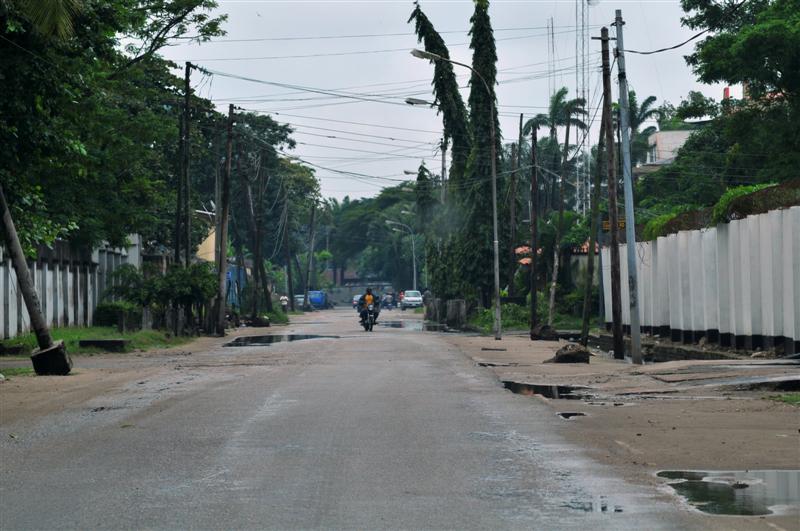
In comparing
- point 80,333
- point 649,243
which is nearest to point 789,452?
point 649,243

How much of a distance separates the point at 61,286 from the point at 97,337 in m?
5.17

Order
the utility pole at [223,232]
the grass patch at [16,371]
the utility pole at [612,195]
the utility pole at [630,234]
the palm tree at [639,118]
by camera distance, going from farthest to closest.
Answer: the palm tree at [639,118]
the utility pole at [223,232]
the utility pole at [612,195]
the utility pole at [630,234]
the grass patch at [16,371]

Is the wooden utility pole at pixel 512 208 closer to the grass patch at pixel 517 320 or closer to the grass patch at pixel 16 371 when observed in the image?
the grass patch at pixel 517 320

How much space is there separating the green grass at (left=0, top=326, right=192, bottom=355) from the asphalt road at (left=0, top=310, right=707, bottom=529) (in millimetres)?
13524

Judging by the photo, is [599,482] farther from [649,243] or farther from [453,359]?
[649,243]

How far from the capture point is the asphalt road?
772cm

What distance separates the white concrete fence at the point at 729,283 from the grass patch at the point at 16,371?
15.4m

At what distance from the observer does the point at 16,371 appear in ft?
73.8

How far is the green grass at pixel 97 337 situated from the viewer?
30.5 m

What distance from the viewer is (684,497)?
8.40 metres

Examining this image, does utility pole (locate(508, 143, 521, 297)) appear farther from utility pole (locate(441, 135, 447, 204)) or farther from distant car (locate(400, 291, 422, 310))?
distant car (locate(400, 291, 422, 310))

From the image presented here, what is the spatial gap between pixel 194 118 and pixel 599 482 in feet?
159

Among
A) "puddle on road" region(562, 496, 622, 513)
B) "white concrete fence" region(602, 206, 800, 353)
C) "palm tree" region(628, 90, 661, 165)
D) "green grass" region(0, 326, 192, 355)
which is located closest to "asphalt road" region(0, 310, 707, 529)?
"puddle on road" region(562, 496, 622, 513)

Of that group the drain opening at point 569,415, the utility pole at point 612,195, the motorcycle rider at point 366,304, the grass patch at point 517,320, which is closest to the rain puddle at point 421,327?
the grass patch at point 517,320
